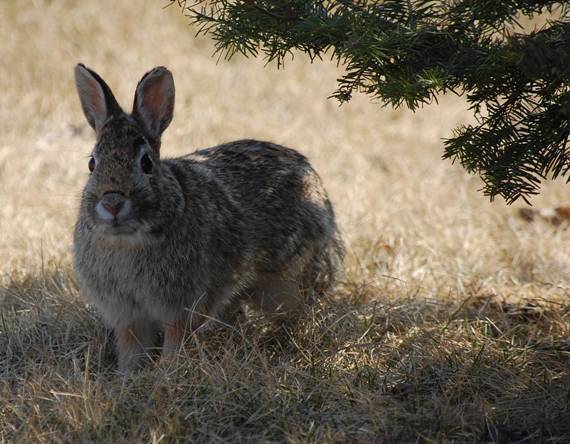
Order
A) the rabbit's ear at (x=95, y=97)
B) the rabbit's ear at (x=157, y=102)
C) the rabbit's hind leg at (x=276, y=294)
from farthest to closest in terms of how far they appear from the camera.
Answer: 1. the rabbit's hind leg at (x=276, y=294)
2. the rabbit's ear at (x=157, y=102)
3. the rabbit's ear at (x=95, y=97)

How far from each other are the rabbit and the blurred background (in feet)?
1.80

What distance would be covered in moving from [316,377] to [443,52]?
1.41m

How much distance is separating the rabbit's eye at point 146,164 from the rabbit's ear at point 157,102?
0.87 feet

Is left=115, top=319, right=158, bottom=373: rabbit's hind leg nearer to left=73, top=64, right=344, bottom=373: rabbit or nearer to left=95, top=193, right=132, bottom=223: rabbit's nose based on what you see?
left=73, top=64, right=344, bottom=373: rabbit

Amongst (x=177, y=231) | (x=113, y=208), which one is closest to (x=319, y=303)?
(x=177, y=231)

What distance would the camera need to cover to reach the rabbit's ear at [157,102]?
4.34 metres

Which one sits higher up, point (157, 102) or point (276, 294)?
point (157, 102)

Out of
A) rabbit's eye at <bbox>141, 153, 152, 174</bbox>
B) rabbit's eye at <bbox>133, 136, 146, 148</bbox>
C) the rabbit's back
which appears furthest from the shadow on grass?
rabbit's eye at <bbox>133, 136, 146, 148</bbox>

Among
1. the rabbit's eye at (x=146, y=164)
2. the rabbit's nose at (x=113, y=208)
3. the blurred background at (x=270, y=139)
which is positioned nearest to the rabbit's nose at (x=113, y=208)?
the rabbit's nose at (x=113, y=208)

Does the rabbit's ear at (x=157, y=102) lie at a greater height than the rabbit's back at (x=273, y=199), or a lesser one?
greater

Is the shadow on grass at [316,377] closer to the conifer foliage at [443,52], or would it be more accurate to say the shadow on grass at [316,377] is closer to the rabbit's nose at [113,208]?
the rabbit's nose at [113,208]

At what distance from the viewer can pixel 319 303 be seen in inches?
192

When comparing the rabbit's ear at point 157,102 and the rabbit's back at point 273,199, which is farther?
the rabbit's back at point 273,199

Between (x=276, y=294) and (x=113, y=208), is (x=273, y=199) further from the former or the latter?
(x=113, y=208)
